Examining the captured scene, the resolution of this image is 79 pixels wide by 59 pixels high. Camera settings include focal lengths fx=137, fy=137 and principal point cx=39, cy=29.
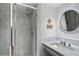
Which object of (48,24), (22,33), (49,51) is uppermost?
(48,24)

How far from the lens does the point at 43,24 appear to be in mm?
1734

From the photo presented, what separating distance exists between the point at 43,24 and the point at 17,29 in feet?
1.10

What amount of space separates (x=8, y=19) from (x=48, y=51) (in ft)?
2.10

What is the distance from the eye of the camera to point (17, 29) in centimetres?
173

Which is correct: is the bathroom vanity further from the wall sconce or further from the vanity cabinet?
the wall sconce

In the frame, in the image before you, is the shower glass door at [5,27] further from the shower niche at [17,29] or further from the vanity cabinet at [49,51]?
the vanity cabinet at [49,51]

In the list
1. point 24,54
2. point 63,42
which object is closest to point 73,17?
point 63,42

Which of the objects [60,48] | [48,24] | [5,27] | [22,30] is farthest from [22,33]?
[60,48]

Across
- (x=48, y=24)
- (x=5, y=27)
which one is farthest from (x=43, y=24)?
(x=5, y=27)

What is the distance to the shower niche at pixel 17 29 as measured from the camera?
172cm

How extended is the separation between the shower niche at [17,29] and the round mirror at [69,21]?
1.19 feet

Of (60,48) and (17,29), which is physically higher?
(17,29)

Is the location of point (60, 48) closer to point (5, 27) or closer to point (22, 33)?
point (22, 33)

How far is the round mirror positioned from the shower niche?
36cm
